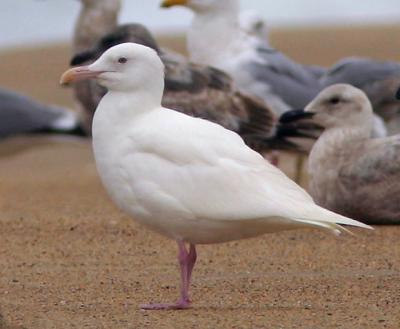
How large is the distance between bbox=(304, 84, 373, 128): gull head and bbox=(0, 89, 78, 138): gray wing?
4612 millimetres

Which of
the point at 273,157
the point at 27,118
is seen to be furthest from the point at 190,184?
the point at 27,118

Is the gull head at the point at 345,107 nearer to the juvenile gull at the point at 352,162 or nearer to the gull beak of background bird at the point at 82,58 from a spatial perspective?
the juvenile gull at the point at 352,162

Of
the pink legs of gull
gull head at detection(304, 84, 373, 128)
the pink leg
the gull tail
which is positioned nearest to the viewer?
the gull tail

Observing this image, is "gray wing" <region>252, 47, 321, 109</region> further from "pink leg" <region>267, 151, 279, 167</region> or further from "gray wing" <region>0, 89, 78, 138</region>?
"gray wing" <region>0, 89, 78, 138</region>

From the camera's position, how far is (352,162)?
30.5 feet

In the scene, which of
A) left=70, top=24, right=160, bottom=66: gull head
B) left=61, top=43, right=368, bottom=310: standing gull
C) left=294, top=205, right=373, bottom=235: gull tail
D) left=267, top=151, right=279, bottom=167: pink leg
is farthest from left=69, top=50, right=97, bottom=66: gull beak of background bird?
left=294, top=205, right=373, bottom=235: gull tail

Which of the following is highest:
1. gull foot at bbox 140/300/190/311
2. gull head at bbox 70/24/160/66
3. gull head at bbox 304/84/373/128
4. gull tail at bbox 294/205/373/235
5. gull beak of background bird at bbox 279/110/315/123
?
gull tail at bbox 294/205/373/235

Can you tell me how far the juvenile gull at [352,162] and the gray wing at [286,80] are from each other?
2.30 m

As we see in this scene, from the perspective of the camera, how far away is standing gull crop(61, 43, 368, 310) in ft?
20.9

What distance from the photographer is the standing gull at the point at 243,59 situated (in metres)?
12.1

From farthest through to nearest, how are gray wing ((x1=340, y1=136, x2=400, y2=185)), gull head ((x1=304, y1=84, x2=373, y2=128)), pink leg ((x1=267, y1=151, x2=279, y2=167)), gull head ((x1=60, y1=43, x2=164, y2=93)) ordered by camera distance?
pink leg ((x1=267, y1=151, x2=279, y2=167)) < gull head ((x1=304, y1=84, x2=373, y2=128)) < gray wing ((x1=340, y1=136, x2=400, y2=185)) < gull head ((x1=60, y1=43, x2=164, y2=93))

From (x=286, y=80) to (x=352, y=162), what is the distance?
3028 millimetres

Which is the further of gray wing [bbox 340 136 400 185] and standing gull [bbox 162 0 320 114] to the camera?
standing gull [bbox 162 0 320 114]

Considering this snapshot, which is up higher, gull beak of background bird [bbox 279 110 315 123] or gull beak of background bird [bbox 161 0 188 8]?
gull beak of background bird [bbox 279 110 315 123]
